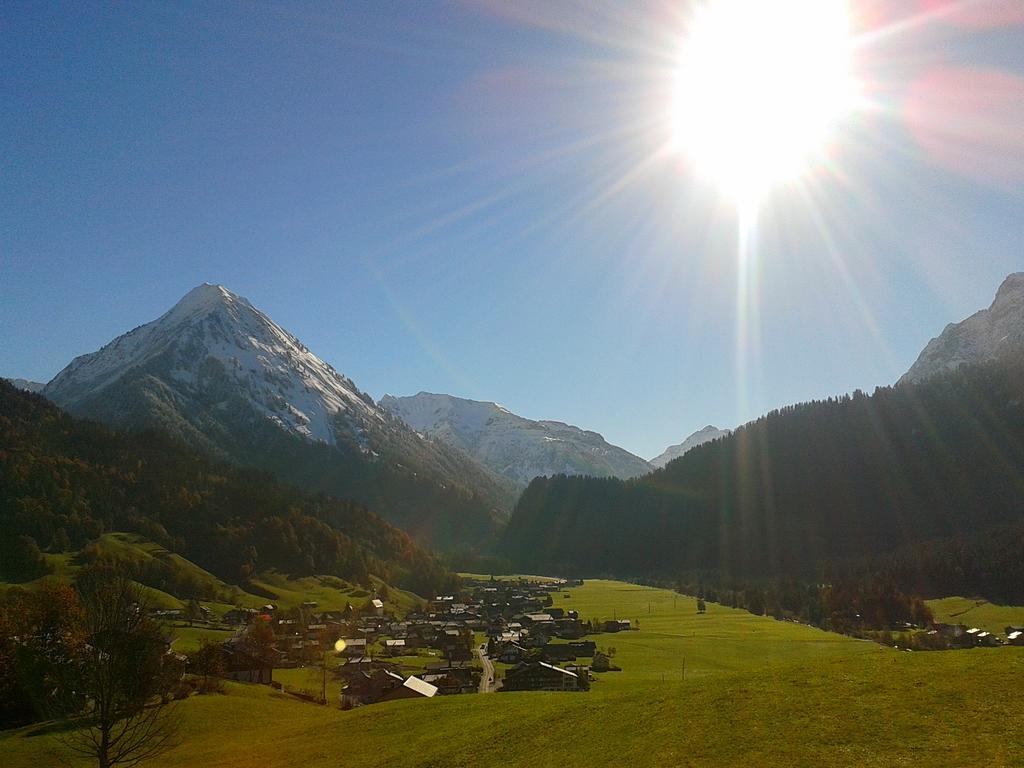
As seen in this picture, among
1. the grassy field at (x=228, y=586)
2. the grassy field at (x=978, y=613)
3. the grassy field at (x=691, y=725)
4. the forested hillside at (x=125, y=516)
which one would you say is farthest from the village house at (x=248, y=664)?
the grassy field at (x=978, y=613)

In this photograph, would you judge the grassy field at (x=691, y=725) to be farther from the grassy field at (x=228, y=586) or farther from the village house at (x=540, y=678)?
the grassy field at (x=228, y=586)

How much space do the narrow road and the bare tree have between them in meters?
32.8

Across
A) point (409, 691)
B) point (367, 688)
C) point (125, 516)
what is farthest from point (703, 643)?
point (125, 516)

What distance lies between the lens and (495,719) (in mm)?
37875

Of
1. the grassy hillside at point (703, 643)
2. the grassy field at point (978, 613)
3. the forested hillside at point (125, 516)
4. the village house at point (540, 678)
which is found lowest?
the village house at point (540, 678)

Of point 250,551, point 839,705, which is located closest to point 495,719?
point 839,705

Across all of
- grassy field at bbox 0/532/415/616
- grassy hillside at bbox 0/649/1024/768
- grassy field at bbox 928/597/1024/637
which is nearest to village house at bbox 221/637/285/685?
grassy hillside at bbox 0/649/1024/768

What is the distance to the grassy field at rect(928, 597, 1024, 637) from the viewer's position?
132000mm

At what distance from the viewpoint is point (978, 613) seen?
5723 inches

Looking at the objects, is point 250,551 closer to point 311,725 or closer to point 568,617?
point 568,617

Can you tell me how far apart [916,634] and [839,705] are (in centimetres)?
11164

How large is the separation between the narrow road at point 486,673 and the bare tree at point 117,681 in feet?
108

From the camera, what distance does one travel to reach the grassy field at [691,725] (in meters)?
23.2

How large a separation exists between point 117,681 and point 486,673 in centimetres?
6071
